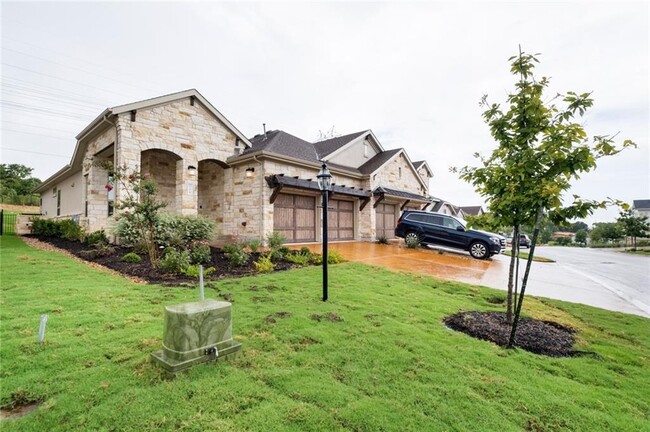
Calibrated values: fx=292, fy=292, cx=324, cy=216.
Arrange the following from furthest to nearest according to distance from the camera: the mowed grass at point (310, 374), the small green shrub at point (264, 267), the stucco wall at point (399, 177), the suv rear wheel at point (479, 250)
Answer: the stucco wall at point (399, 177) < the suv rear wheel at point (479, 250) < the small green shrub at point (264, 267) < the mowed grass at point (310, 374)

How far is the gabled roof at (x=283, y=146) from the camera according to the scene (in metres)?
13.4

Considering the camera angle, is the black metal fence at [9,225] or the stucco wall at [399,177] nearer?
the black metal fence at [9,225]

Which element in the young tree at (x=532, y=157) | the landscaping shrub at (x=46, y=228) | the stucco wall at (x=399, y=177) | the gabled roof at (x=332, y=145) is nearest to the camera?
the young tree at (x=532, y=157)

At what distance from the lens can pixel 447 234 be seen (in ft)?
44.1

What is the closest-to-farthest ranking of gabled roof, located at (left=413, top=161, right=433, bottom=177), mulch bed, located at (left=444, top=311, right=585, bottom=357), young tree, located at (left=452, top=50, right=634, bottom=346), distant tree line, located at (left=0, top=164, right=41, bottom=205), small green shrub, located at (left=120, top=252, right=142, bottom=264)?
young tree, located at (left=452, top=50, right=634, bottom=346)
mulch bed, located at (left=444, top=311, right=585, bottom=357)
small green shrub, located at (left=120, top=252, right=142, bottom=264)
gabled roof, located at (left=413, top=161, right=433, bottom=177)
distant tree line, located at (left=0, top=164, right=41, bottom=205)

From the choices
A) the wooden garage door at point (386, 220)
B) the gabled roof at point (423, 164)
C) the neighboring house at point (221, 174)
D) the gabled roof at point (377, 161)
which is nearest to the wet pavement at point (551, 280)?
the neighboring house at point (221, 174)

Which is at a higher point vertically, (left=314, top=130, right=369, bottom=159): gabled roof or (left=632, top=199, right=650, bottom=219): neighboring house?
(left=314, top=130, right=369, bottom=159): gabled roof

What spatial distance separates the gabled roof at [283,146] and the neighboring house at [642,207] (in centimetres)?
5618

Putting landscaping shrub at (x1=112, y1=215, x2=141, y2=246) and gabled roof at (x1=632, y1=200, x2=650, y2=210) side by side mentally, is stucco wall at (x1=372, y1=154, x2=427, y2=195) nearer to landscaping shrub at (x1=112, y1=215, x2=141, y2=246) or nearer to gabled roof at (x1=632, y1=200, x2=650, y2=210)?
landscaping shrub at (x1=112, y1=215, x2=141, y2=246)

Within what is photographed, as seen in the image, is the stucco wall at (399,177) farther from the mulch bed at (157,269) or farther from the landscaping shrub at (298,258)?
the mulch bed at (157,269)

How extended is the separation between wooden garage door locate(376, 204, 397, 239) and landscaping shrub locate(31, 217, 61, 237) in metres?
16.9

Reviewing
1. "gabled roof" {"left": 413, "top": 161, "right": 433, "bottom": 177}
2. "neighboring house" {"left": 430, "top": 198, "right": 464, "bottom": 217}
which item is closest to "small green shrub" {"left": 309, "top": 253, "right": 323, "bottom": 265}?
"gabled roof" {"left": 413, "top": 161, "right": 433, "bottom": 177}

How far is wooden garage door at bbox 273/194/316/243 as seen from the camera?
44.9 feet

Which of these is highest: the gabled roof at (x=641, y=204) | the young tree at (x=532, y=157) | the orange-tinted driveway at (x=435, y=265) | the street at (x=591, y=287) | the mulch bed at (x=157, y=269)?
the gabled roof at (x=641, y=204)
